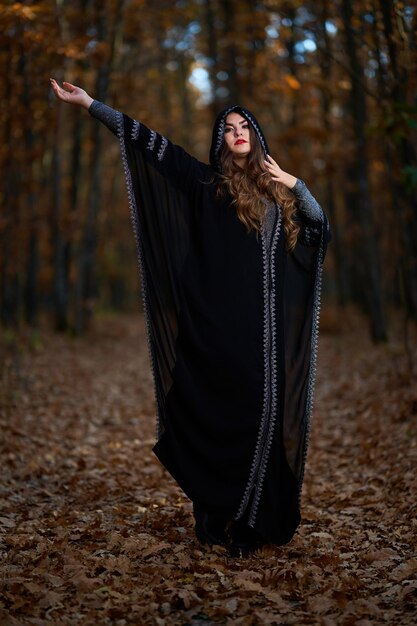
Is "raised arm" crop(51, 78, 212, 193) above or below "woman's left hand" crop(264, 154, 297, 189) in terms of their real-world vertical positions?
above

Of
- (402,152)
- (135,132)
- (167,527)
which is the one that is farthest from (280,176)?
(402,152)

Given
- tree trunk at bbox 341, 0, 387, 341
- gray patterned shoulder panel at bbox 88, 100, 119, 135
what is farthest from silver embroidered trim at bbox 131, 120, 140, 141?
tree trunk at bbox 341, 0, 387, 341

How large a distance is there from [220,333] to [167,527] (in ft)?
5.08

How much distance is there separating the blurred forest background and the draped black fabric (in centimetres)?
220

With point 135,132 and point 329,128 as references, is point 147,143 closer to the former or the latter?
point 135,132

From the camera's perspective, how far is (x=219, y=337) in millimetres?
4402

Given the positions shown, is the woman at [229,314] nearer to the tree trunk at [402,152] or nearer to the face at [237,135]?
the face at [237,135]

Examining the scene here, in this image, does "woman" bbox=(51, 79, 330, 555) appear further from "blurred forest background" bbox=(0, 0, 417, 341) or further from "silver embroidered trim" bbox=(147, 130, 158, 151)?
"blurred forest background" bbox=(0, 0, 417, 341)

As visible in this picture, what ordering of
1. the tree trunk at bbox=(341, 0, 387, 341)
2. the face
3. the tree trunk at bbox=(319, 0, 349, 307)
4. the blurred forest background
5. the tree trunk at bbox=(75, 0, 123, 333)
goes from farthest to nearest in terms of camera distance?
the tree trunk at bbox=(75, 0, 123, 333)
the tree trunk at bbox=(341, 0, 387, 341)
the tree trunk at bbox=(319, 0, 349, 307)
the blurred forest background
the face

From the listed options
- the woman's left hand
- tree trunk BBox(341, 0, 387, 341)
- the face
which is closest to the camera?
the woman's left hand

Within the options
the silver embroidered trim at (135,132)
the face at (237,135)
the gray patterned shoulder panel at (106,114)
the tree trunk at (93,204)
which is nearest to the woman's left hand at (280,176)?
the face at (237,135)

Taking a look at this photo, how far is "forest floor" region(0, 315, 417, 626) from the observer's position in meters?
3.65

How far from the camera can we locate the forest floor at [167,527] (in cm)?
365

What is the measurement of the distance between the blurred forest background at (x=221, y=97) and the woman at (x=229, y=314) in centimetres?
200
